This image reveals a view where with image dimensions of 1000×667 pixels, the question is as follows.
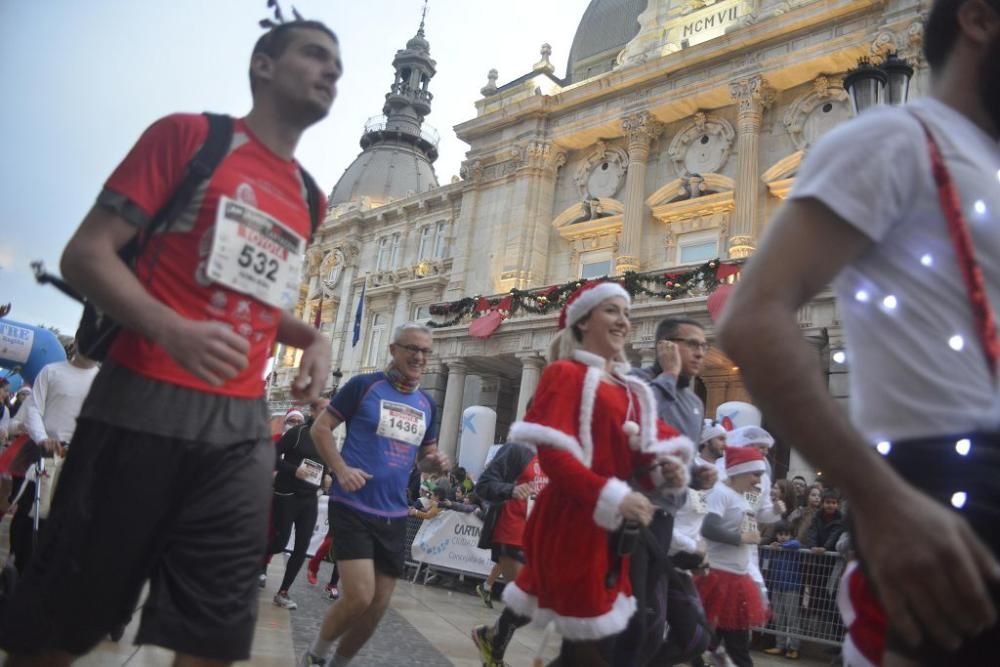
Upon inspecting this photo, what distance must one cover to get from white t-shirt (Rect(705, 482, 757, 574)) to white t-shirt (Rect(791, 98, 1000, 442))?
488 centimetres

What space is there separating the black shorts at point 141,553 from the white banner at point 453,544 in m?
9.53

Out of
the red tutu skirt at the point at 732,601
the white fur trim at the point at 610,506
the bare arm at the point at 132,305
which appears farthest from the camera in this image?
the red tutu skirt at the point at 732,601

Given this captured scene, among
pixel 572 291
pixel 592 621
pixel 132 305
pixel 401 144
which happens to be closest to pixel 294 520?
pixel 592 621

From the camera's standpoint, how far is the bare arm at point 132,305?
186 cm

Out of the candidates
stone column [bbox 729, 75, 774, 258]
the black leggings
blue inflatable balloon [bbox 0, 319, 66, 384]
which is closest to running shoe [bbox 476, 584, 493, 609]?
the black leggings

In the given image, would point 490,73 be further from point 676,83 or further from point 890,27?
point 890,27

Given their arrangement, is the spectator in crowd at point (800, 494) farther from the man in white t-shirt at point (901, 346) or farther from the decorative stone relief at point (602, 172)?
the decorative stone relief at point (602, 172)

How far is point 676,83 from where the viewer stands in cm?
2436

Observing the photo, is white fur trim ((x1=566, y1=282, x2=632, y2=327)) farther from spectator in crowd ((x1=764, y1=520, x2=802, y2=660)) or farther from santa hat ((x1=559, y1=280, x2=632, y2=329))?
spectator in crowd ((x1=764, y1=520, x2=802, y2=660))

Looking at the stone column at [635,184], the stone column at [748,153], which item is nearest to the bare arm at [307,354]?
the stone column at [748,153]

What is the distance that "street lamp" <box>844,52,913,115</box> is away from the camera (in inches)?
291

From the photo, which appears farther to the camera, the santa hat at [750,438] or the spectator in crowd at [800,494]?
the spectator in crowd at [800,494]

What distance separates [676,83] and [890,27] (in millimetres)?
6493

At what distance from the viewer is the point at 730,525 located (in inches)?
228
